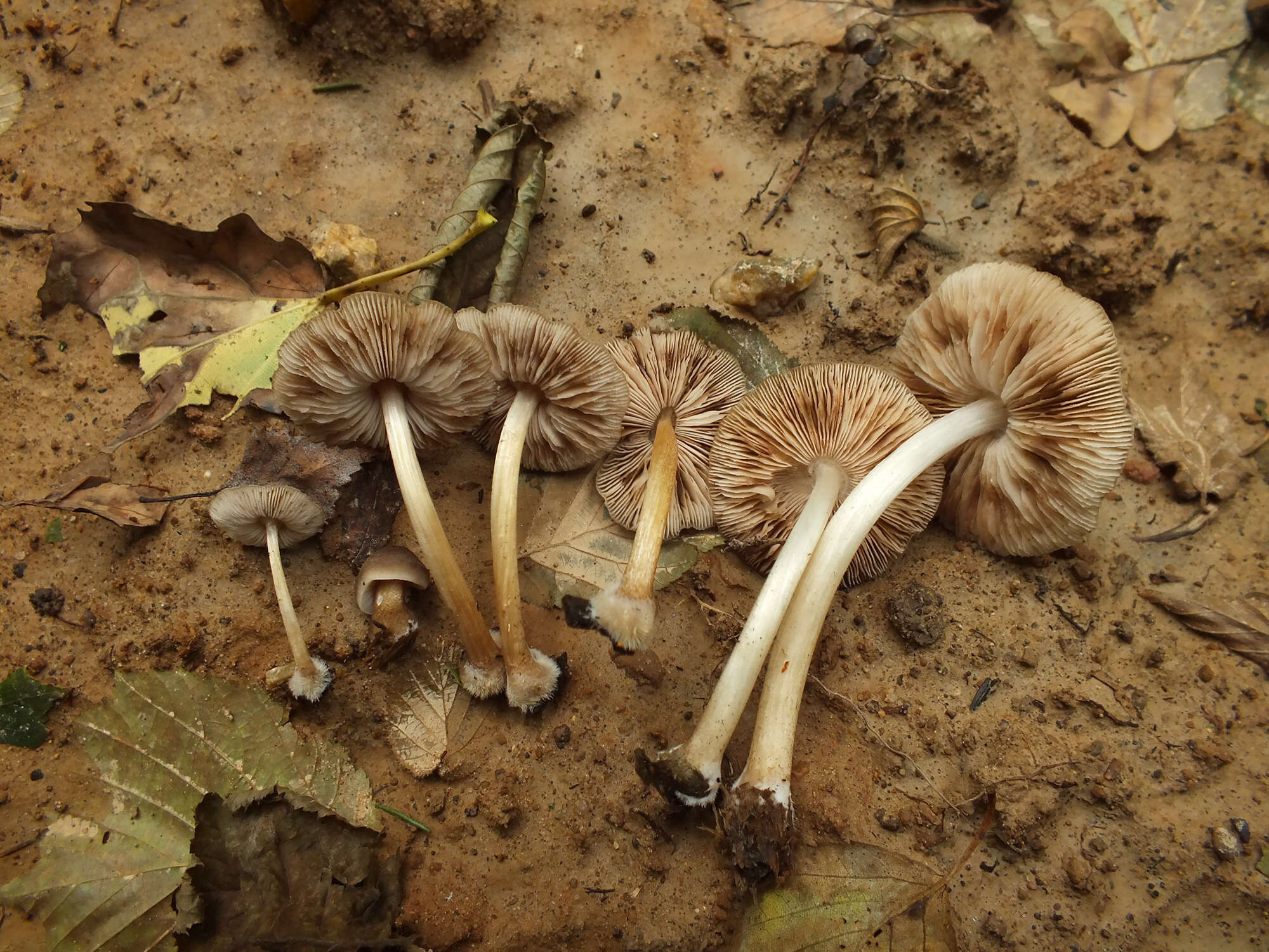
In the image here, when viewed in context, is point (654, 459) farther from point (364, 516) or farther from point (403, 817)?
point (403, 817)

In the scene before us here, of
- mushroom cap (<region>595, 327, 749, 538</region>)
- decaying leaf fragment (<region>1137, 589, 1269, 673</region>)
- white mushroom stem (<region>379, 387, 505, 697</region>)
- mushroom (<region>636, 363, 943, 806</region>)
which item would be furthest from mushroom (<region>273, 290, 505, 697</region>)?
decaying leaf fragment (<region>1137, 589, 1269, 673</region>)

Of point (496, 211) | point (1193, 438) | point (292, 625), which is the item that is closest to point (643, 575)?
point (292, 625)

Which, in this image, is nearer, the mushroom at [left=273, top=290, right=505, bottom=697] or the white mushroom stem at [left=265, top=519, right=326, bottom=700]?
the mushroom at [left=273, top=290, right=505, bottom=697]

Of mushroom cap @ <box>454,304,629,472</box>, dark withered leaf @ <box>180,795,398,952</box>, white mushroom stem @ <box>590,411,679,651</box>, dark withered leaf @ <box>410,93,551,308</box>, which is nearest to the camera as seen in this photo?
dark withered leaf @ <box>180,795,398,952</box>

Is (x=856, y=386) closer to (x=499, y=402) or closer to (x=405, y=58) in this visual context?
(x=499, y=402)

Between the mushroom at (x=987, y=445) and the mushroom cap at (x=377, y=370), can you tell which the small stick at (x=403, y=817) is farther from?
the mushroom cap at (x=377, y=370)

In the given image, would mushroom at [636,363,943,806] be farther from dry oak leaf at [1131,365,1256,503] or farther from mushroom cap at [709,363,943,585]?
dry oak leaf at [1131,365,1256,503]

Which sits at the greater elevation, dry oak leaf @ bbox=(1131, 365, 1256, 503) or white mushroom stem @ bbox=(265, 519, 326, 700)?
dry oak leaf @ bbox=(1131, 365, 1256, 503)

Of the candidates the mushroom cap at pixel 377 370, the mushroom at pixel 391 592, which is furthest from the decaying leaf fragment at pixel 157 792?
the mushroom cap at pixel 377 370
